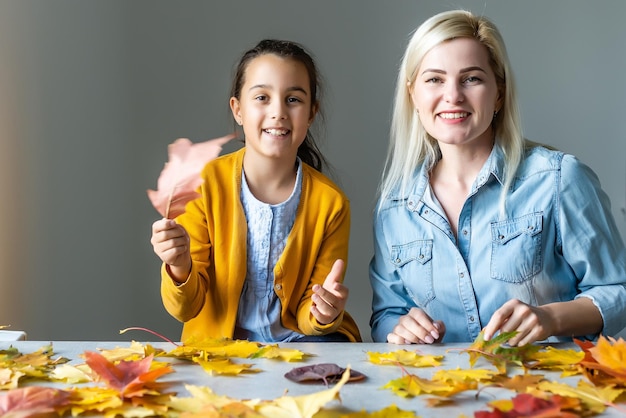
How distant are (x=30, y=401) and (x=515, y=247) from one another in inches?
39.3

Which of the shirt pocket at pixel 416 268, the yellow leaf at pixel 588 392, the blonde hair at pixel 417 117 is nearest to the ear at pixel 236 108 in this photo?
the blonde hair at pixel 417 117

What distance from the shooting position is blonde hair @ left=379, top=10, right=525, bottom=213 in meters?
1.59

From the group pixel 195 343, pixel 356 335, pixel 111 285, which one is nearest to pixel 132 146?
pixel 111 285

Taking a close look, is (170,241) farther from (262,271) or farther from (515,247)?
(515,247)

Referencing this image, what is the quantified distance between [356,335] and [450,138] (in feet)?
1.62

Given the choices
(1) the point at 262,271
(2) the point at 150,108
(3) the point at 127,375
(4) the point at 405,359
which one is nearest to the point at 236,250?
(1) the point at 262,271

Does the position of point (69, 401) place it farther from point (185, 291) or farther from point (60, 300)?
point (60, 300)

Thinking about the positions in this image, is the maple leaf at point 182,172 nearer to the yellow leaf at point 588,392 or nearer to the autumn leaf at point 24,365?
the autumn leaf at point 24,365

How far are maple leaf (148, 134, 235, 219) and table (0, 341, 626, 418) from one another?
0.20m

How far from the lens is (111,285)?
8.38ft

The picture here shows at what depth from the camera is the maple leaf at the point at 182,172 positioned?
1.07 m

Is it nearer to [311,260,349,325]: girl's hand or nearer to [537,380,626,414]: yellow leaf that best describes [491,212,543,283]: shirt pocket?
[311,260,349,325]: girl's hand

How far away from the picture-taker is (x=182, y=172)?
3.57 ft

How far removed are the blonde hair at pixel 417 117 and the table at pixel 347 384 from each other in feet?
1.88
